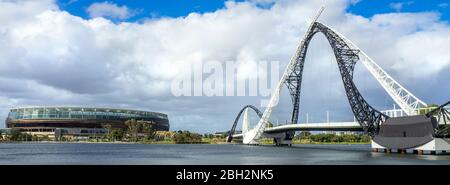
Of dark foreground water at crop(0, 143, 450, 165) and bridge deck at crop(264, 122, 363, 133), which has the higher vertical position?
bridge deck at crop(264, 122, 363, 133)

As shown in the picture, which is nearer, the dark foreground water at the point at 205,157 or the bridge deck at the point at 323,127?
the dark foreground water at the point at 205,157

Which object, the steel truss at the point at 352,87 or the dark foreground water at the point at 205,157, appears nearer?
the dark foreground water at the point at 205,157

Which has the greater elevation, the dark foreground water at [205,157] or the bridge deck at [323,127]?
the bridge deck at [323,127]

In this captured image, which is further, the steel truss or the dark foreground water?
the steel truss

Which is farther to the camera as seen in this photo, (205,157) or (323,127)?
(323,127)

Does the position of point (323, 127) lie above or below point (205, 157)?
above

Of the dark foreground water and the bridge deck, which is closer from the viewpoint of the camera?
the dark foreground water
